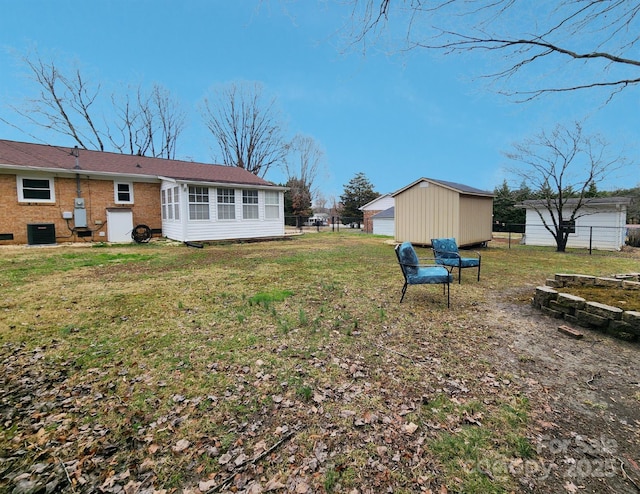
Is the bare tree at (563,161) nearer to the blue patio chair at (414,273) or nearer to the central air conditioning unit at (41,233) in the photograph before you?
the blue patio chair at (414,273)

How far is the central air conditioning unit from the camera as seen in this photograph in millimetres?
12349

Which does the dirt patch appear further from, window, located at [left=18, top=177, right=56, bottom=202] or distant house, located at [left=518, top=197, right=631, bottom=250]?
window, located at [left=18, top=177, right=56, bottom=202]

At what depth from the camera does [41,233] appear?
12.6 meters

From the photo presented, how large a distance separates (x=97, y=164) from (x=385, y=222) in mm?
19709

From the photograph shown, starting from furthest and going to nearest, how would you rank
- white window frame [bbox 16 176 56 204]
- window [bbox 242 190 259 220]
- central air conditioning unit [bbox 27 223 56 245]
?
window [bbox 242 190 259 220], white window frame [bbox 16 176 56 204], central air conditioning unit [bbox 27 223 56 245]

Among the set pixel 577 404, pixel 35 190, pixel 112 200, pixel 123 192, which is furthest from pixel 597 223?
pixel 35 190

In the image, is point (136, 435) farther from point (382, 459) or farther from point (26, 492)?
point (382, 459)

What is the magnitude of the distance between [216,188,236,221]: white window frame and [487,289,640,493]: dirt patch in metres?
13.5

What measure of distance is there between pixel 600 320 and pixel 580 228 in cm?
1513

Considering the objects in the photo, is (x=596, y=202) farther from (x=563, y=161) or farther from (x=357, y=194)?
(x=357, y=194)

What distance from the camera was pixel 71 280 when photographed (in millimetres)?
6520

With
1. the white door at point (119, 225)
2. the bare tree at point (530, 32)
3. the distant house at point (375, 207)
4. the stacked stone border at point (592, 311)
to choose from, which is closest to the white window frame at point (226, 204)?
the white door at point (119, 225)

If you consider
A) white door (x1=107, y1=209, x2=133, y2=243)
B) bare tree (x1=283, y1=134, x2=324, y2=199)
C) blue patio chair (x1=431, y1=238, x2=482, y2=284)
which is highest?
bare tree (x1=283, y1=134, x2=324, y2=199)

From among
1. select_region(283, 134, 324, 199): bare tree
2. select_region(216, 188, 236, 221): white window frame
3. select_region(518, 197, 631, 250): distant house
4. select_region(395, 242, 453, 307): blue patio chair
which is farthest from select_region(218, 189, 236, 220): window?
select_region(283, 134, 324, 199): bare tree
